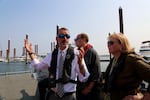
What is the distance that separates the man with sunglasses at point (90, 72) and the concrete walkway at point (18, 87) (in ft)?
7.13

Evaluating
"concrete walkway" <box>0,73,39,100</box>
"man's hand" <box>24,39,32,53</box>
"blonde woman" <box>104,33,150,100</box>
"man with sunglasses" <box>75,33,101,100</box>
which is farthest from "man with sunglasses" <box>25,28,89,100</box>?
"concrete walkway" <box>0,73,39,100</box>

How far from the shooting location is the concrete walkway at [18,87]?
7.17 m

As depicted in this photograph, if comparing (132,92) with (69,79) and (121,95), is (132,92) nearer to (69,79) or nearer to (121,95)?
(121,95)

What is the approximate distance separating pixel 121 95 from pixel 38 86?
4.24 m

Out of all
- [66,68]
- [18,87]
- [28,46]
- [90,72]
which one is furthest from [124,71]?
[18,87]

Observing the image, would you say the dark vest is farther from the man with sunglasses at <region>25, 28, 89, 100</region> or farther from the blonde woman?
the blonde woman

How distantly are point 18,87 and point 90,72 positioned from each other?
97.7 inches

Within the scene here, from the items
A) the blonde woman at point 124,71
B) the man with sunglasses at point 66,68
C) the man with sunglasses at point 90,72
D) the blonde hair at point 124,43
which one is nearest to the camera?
the blonde woman at point 124,71

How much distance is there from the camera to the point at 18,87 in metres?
7.45

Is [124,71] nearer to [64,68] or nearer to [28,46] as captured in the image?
[64,68]

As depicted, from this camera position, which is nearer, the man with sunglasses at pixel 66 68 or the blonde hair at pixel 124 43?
the blonde hair at pixel 124 43

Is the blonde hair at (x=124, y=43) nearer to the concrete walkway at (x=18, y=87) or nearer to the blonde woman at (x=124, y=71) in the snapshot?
the blonde woman at (x=124, y=71)

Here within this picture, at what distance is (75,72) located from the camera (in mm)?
4316

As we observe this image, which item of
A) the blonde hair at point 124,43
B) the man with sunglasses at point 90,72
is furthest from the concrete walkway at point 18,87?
the blonde hair at point 124,43
